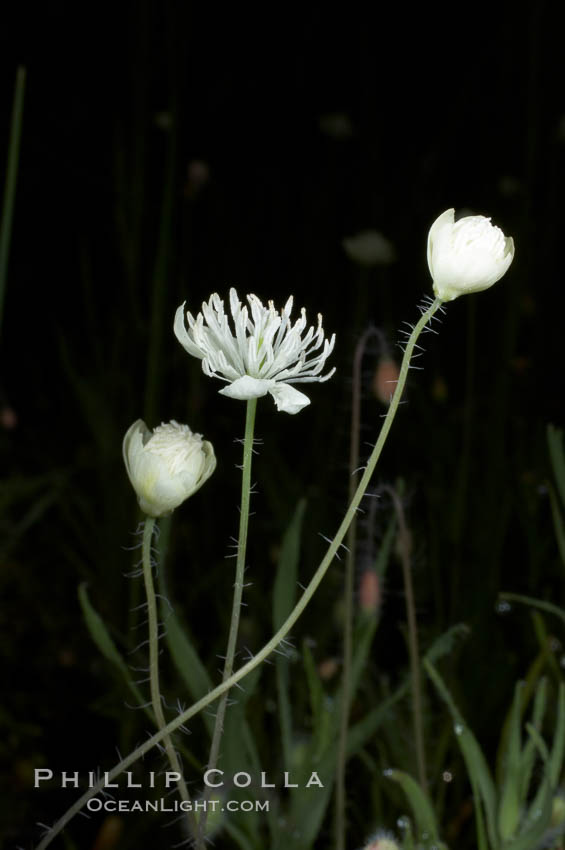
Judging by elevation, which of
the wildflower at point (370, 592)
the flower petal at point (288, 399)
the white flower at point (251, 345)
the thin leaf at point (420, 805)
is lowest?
the thin leaf at point (420, 805)

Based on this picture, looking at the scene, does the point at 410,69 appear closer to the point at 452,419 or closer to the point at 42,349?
the point at 452,419

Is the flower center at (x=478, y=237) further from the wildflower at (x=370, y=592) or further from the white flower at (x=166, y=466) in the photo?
the wildflower at (x=370, y=592)

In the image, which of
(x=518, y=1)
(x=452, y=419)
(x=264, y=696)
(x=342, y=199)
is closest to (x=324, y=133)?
(x=342, y=199)

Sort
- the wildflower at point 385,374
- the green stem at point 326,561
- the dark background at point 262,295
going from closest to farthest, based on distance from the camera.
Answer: the green stem at point 326,561 < the wildflower at point 385,374 < the dark background at point 262,295

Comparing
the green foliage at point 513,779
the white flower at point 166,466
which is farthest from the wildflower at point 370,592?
the white flower at point 166,466

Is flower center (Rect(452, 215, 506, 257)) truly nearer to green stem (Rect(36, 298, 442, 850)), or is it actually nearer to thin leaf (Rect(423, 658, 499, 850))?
green stem (Rect(36, 298, 442, 850))
